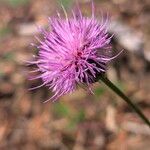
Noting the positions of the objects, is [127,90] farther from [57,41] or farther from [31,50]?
[57,41]

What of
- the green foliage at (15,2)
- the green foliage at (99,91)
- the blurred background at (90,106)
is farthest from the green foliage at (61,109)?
the green foliage at (15,2)

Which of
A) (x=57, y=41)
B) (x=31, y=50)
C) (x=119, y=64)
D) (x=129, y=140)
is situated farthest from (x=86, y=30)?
(x=31, y=50)

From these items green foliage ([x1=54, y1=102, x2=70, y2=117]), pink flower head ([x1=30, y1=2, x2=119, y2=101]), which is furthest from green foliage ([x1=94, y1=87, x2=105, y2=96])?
pink flower head ([x1=30, y1=2, x2=119, y2=101])

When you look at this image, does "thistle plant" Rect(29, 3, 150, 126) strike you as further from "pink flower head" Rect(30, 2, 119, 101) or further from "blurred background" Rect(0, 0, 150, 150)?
"blurred background" Rect(0, 0, 150, 150)

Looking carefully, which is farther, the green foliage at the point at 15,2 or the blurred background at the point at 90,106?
the green foliage at the point at 15,2

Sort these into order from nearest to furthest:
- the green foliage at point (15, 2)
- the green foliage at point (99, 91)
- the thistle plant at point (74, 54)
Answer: the thistle plant at point (74, 54) → the green foliage at point (99, 91) → the green foliage at point (15, 2)

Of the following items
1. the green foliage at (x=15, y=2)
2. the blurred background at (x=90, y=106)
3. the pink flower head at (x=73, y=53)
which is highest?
the green foliage at (x=15, y=2)

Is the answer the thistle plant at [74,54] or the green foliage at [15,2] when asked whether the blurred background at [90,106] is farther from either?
the thistle plant at [74,54]
